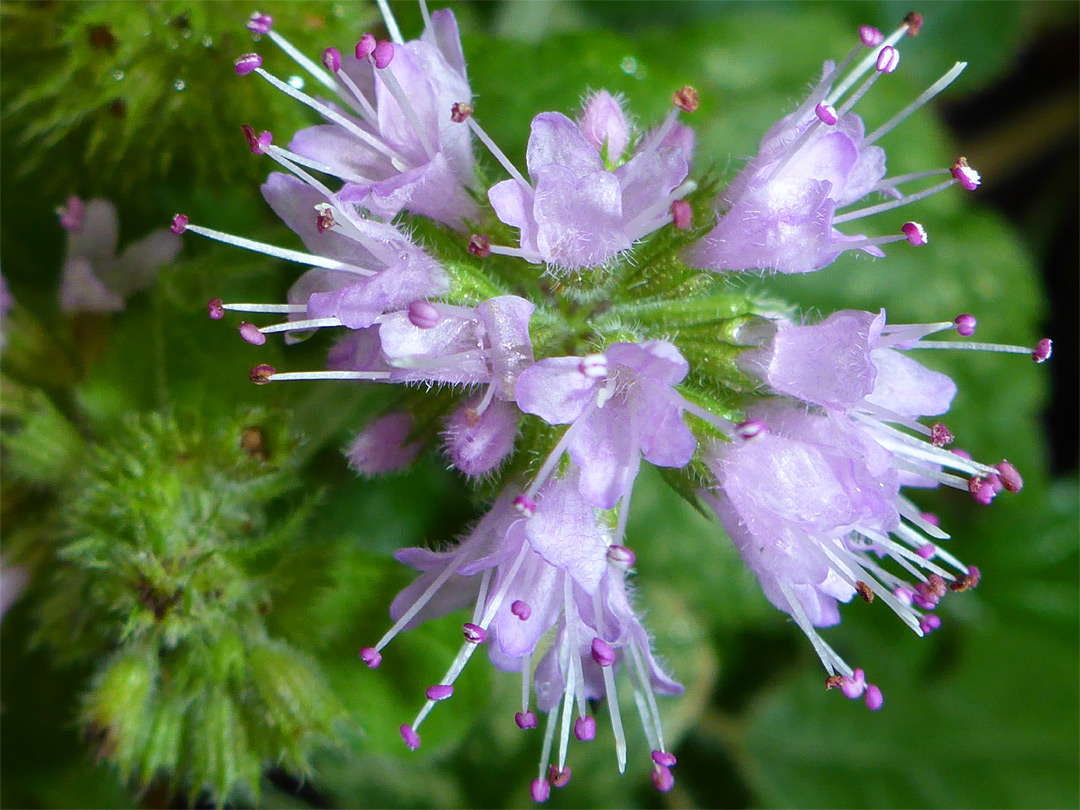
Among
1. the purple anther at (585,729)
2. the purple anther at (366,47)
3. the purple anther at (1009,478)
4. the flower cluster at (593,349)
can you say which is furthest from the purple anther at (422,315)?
the purple anther at (1009,478)

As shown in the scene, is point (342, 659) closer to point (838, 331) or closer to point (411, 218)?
point (411, 218)

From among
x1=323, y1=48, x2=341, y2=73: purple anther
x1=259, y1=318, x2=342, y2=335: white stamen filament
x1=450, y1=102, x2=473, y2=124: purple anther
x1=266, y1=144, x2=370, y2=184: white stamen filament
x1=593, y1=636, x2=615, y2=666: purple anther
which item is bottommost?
x1=593, y1=636, x2=615, y2=666: purple anther

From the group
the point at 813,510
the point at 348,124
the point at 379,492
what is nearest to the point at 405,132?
the point at 348,124

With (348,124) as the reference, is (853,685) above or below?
below

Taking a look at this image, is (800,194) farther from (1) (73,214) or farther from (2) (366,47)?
(1) (73,214)

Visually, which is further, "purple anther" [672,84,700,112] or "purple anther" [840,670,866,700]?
"purple anther" [840,670,866,700]

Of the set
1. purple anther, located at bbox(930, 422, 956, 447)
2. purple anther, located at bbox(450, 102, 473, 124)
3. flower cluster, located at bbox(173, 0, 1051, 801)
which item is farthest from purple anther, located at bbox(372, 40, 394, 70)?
purple anther, located at bbox(930, 422, 956, 447)

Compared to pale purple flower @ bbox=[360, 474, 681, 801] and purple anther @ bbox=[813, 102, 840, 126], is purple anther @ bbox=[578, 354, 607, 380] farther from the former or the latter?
purple anther @ bbox=[813, 102, 840, 126]
